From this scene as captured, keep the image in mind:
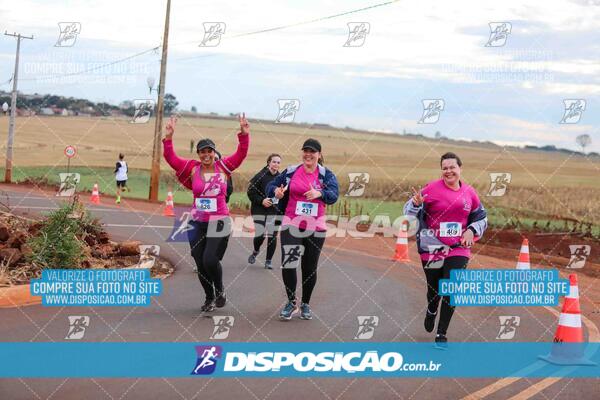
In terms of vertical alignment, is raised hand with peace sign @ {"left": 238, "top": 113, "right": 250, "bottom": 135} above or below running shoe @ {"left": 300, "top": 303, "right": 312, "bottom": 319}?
above

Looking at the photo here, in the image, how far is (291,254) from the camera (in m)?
10.2

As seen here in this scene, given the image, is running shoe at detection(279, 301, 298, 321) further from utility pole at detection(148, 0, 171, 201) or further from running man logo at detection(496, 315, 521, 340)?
utility pole at detection(148, 0, 171, 201)

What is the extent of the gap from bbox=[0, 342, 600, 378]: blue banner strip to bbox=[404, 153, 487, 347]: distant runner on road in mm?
720

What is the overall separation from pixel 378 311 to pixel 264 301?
1.49 metres

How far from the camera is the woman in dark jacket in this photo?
1404cm

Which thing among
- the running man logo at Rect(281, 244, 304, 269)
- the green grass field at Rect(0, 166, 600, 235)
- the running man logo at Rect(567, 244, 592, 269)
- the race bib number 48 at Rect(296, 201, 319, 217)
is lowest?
the green grass field at Rect(0, 166, 600, 235)

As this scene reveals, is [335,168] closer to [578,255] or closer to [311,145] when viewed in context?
[578,255]

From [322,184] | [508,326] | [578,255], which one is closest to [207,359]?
[322,184]

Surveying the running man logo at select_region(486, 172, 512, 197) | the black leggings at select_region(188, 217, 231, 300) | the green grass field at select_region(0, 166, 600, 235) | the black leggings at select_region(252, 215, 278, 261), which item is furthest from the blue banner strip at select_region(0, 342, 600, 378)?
the green grass field at select_region(0, 166, 600, 235)

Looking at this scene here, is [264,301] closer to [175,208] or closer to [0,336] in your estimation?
[0,336]

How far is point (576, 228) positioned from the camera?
973 inches

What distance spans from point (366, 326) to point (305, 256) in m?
1.06

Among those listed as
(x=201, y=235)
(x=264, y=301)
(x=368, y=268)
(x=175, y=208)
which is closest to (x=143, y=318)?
(x=201, y=235)

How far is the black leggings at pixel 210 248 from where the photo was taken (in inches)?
410
